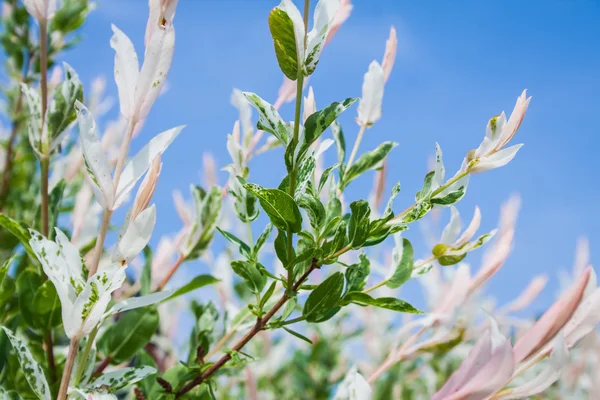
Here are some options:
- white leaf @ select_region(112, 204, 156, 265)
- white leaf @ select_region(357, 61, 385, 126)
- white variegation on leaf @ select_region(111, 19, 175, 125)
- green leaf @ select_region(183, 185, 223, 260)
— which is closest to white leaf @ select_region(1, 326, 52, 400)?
white leaf @ select_region(112, 204, 156, 265)

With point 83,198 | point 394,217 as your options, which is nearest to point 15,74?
point 83,198

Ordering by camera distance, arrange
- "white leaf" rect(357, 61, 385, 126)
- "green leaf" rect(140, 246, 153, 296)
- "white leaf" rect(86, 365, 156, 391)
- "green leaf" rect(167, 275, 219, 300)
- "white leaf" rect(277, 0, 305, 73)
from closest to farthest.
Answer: "white leaf" rect(277, 0, 305, 73)
"white leaf" rect(86, 365, 156, 391)
"white leaf" rect(357, 61, 385, 126)
"green leaf" rect(167, 275, 219, 300)
"green leaf" rect(140, 246, 153, 296)

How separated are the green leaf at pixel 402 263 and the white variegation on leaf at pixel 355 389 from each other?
12cm

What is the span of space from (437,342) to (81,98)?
678 millimetres

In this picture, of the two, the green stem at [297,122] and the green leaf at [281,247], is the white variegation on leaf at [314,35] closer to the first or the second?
the green stem at [297,122]

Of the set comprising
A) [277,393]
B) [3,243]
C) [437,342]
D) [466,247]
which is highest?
[466,247]

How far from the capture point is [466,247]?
77 centimetres

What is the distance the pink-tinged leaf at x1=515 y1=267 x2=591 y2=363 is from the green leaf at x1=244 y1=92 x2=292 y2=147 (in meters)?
0.33

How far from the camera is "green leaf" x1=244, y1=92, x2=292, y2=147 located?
25.1 inches

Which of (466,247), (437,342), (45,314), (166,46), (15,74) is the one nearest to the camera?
(166,46)

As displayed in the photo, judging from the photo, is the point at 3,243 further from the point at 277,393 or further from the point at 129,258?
the point at 277,393

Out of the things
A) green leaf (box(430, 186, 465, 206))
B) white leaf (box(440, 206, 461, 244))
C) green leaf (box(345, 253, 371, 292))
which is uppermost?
green leaf (box(430, 186, 465, 206))

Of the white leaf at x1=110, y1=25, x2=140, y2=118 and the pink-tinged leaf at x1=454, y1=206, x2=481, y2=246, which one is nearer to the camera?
the white leaf at x1=110, y1=25, x2=140, y2=118

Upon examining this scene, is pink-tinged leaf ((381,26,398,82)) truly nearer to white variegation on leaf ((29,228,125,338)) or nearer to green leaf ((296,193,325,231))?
green leaf ((296,193,325,231))
